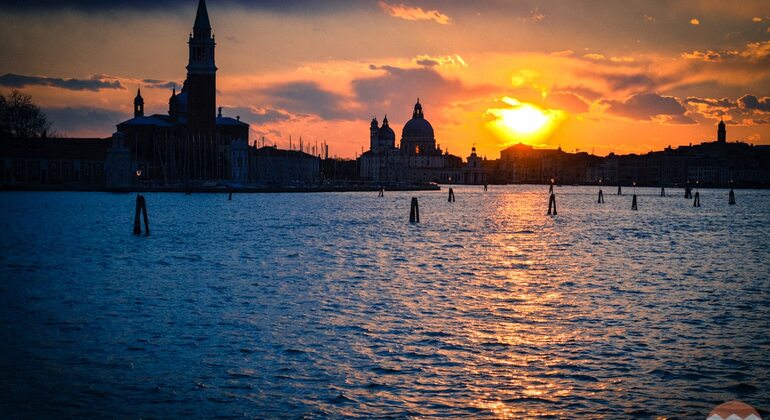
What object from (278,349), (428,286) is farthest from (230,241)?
(278,349)

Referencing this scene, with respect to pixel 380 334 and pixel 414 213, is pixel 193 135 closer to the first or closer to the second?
pixel 414 213

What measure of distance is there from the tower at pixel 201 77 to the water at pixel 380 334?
8693cm

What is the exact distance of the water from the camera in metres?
8.85

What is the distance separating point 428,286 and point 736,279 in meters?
7.70

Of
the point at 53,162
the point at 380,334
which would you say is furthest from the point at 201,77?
the point at 380,334

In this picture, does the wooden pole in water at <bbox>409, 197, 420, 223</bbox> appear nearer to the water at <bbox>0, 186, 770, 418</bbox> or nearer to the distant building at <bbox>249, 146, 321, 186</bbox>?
the water at <bbox>0, 186, 770, 418</bbox>

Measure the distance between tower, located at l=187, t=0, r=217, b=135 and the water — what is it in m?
86.9

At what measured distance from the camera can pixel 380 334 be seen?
1225cm

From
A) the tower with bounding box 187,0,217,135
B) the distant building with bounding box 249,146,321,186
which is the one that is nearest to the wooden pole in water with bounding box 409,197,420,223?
the tower with bounding box 187,0,217,135

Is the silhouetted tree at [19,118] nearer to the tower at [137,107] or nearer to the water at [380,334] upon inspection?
the tower at [137,107]

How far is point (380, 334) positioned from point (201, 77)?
102555 mm

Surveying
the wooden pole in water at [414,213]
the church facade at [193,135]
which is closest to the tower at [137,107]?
the church facade at [193,135]

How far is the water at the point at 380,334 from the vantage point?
29.0 feet

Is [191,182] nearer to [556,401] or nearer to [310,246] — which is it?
[310,246]
